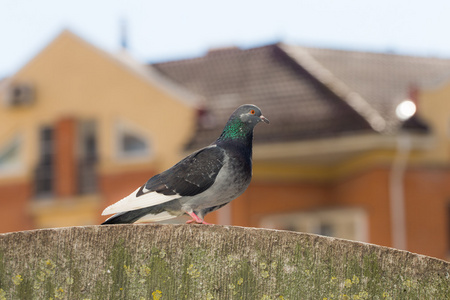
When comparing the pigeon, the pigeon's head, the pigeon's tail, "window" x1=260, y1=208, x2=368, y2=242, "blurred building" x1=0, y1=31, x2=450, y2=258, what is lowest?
the pigeon's tail

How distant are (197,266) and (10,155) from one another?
2078cm

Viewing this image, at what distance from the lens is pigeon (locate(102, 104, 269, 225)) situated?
16.1ft

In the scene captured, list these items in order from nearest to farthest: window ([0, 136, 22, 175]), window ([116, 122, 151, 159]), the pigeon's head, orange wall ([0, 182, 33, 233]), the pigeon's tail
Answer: the pigeon's tail, the pigeon's head, window ([116, 122, 151, 159]), orange wall ([0, 182, 33, 233]), window ([0, 136, 22, 175])

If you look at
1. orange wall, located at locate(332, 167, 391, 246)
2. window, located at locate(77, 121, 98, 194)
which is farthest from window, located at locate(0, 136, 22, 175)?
orange wall, located at locate(332, 167, 391, 246)

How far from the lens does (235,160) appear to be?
504cm

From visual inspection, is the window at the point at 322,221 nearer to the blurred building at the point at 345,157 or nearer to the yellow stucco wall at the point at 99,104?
the blurred building at the point at 345,157

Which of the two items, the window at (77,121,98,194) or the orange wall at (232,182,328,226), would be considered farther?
the window at (77,121,98,194)

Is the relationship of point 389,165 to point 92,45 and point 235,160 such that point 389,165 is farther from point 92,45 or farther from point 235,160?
point 235,160

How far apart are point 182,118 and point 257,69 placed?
2.99 metres

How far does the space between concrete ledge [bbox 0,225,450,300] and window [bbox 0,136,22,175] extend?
20.4 meters

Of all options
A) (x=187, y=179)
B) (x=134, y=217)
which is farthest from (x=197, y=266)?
(x=187, y=179)

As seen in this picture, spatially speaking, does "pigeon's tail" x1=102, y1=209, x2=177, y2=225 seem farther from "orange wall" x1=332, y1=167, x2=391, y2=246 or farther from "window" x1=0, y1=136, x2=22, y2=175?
"window" x1=0, y1=136, x2=22, y2=175

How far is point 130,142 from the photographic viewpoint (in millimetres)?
23047

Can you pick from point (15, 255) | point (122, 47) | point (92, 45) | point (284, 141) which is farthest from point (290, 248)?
point (122, 47)
